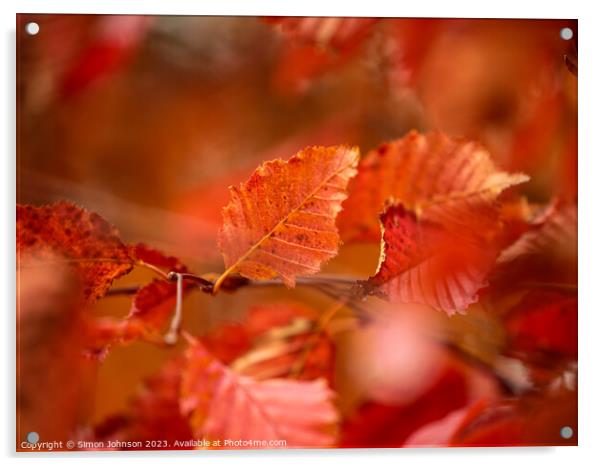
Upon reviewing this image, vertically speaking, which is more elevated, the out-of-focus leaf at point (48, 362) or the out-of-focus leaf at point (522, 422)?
the out-of-focus leaf at point (48, 362)

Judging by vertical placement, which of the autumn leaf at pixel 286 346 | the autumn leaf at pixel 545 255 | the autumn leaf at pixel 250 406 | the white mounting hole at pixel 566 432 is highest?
the autumn leaf at pixel 545 255

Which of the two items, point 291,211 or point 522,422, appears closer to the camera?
point 291,211

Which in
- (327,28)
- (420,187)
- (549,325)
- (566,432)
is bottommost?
(566,432)

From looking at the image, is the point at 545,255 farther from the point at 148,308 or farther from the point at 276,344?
the point at 148,308

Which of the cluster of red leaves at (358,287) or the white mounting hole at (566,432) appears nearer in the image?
the cluster of red leaves at (358,287)

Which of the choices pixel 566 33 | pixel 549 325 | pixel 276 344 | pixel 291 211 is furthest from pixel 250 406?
pixel 566 33

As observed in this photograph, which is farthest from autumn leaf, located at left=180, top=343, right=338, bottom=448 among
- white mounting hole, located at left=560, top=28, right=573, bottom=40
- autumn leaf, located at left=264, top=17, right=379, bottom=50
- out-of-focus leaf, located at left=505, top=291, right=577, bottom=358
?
white mounting hole, located at left=560, top=28, right=573, bottom=40

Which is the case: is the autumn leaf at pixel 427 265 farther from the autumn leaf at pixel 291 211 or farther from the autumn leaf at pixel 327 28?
the autumn leaf at pixel 327 28

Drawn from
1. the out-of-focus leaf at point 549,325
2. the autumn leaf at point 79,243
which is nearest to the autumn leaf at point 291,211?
the autumn leaf at point 79,243
